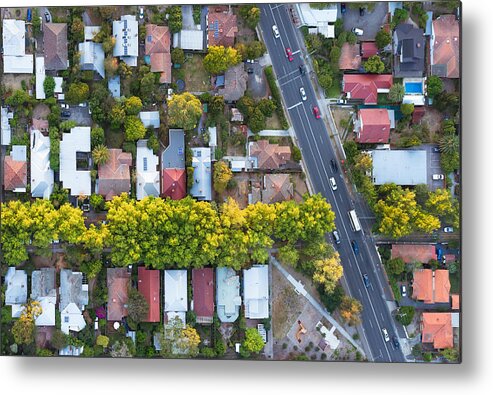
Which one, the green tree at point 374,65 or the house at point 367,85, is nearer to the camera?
the green tree at point 374,65

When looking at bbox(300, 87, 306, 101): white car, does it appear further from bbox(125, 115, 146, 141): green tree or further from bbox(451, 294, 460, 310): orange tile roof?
bbox(451, 294, 460, 310): orange tile roof

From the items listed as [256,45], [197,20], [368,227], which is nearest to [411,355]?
[368,227]

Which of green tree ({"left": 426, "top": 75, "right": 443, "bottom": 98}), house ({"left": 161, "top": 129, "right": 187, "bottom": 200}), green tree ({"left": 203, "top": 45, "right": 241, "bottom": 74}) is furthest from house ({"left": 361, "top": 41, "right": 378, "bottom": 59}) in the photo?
house ({"left": 161, "top": 129, "right": 187, "bottom": 200})

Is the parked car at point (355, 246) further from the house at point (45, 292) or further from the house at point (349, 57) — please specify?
the house at point (45, 292)

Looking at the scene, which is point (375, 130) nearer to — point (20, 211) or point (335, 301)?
point (335, 301)

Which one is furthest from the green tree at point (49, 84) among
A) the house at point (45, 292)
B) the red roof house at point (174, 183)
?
the house at point (45, 292)

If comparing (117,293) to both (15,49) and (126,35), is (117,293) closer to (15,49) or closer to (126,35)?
(126,35)

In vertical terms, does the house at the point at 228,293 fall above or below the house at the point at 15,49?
below
